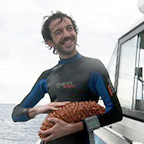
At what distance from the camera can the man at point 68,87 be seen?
2.02 m

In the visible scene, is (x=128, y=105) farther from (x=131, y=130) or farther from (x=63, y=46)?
(x=63, y=46)

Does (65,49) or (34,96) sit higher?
(65,49)

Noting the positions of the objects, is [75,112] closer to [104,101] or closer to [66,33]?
[104,101]

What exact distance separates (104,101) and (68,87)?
0.28 m

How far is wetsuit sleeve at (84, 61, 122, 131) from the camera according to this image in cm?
202

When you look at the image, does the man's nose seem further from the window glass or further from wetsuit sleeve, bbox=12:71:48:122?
the window glass

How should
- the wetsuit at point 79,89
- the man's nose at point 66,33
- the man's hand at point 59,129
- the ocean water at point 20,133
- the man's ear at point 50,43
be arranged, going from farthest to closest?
the ocean water at point 20,133, the man's ear at point 50,43, the man's nose at point 66,33, the wetsuit at point 79,89, the man's hand at point 59,129

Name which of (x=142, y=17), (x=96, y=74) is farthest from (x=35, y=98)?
(x=142, y=17)

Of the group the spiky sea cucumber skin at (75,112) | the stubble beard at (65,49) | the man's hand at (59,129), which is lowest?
the man's hand at (59,129)

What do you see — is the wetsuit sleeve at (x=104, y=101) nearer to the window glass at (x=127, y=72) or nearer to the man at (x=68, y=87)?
the man at (x=68, y=87)

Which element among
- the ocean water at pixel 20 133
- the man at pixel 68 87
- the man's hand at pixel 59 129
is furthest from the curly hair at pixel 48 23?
the ocean water at pixel 20 133

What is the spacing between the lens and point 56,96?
229cm

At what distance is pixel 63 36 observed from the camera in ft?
7.30

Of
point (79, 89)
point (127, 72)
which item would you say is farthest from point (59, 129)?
point (127, 72)
